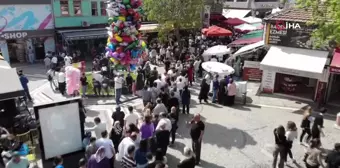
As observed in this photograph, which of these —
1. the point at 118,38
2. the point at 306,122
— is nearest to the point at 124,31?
the point at 118,38

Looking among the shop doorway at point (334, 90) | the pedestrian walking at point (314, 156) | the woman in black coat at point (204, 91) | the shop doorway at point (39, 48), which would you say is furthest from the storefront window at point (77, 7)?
the pedestrian walking at point (314, 156)

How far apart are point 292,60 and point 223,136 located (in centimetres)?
574

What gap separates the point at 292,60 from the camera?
14.5 metres

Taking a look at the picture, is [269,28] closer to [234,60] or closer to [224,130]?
[234,60]

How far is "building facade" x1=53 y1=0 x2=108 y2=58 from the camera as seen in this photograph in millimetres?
24656

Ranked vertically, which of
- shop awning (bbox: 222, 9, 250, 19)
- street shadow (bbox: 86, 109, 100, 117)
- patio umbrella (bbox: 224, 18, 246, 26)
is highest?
shop awning (bbox: 222, 9, 250, 19)

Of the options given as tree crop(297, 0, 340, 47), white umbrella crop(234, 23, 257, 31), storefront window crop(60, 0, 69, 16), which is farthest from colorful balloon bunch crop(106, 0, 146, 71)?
white umbrella crop(234, 23, 257, 31)

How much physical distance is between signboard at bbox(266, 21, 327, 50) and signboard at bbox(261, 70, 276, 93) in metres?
1.58

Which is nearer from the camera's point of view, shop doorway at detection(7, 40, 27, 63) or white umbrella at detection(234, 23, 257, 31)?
shop doorway at detection(7, 40, 27, 63)

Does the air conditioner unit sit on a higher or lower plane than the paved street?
higher

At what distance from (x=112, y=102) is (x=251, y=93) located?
7.27 m

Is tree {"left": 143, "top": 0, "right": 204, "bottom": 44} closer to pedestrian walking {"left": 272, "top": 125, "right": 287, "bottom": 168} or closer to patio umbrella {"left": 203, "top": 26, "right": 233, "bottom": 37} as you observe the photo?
patio umbrella {"left": 203, "top": 26, "right": 233, "bottom": 37}

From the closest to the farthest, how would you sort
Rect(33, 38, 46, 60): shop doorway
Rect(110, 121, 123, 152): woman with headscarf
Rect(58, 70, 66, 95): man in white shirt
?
Rect(110, 121, 123, 152): woman with headscarf, Rect(58, 70, 66, 95): man in white shirt, Rect(33, 38, 46, 60): shop doorway

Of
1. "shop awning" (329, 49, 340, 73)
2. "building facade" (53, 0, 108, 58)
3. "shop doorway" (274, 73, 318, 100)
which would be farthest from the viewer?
"building facade" (53, 0, 108, 58)
